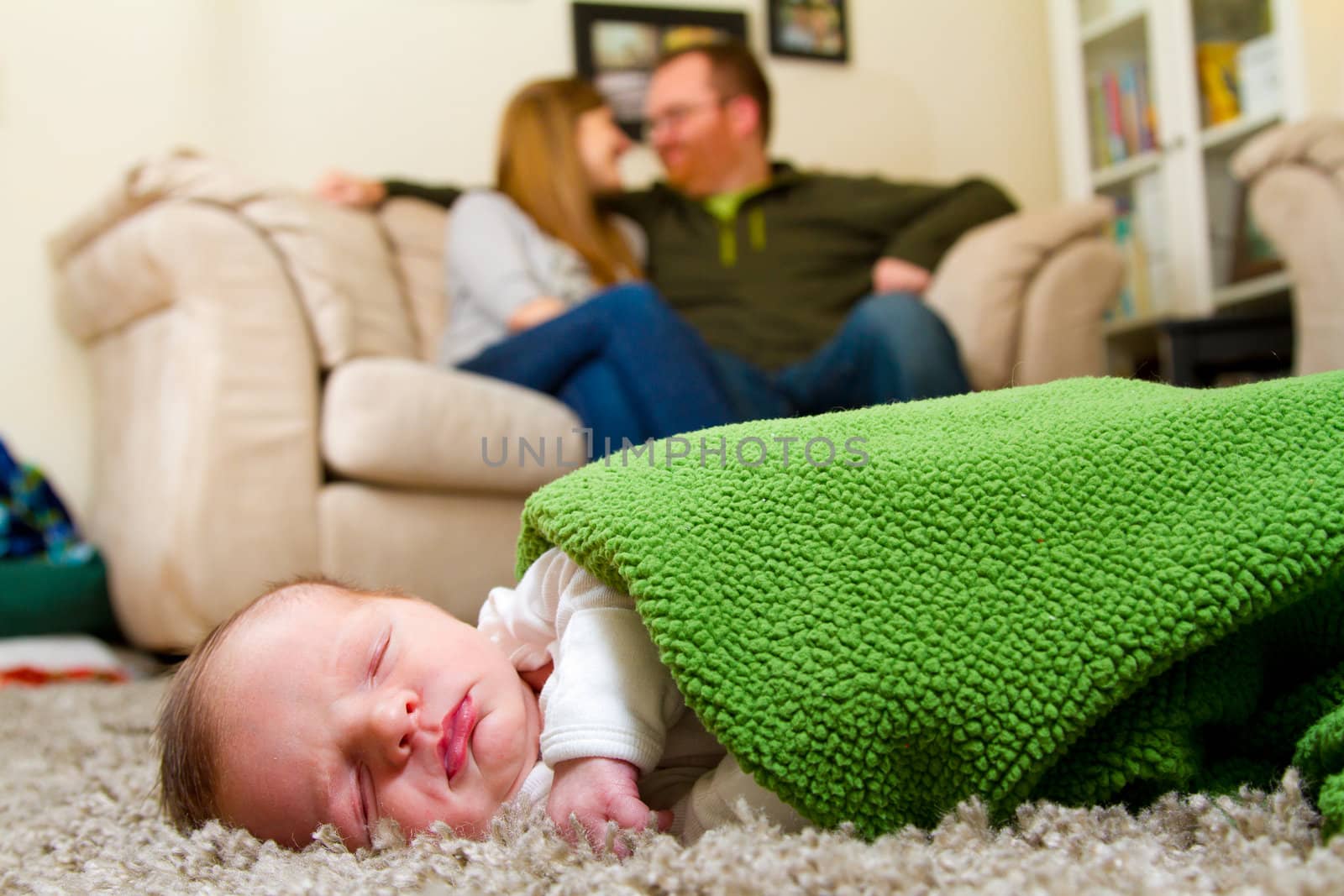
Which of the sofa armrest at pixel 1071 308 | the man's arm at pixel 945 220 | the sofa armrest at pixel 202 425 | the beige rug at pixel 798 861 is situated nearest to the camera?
the beige rug at pixel 798 861

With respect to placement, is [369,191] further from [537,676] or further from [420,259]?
[537,676]

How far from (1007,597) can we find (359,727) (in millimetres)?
358

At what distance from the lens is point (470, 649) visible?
2.11 feet

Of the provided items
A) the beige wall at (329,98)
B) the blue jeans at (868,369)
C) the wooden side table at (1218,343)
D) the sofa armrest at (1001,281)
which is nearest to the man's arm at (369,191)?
the beige wall at (329,98)

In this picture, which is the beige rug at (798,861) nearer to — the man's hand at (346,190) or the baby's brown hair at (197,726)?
the baby's brown hair at (197,726)

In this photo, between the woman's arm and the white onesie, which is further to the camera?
the woman's arm

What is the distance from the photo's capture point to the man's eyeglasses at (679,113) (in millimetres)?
2467

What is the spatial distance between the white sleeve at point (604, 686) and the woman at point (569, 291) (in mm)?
1057

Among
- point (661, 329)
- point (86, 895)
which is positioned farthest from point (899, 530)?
point (661, 329)

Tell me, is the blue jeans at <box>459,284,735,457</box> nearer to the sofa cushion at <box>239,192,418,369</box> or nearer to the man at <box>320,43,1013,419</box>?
the sofa cushion at <box>239,192,418,369</box>

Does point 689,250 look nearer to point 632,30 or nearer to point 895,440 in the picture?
point 632,30

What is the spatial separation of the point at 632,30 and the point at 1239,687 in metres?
2.61

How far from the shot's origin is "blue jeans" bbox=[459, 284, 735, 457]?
172cm

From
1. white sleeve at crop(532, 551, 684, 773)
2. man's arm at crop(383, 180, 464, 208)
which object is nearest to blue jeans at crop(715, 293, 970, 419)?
man's arm at crop(383, 180, 464, 208)
